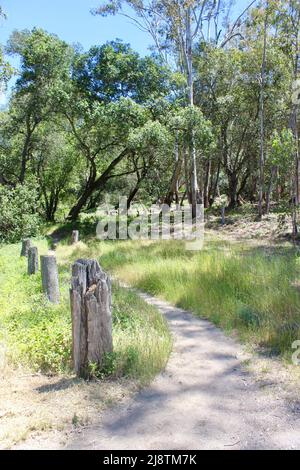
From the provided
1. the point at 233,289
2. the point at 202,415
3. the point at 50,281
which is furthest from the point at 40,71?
the point at 202,415

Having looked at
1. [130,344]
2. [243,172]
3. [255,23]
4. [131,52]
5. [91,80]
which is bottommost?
[130,344]

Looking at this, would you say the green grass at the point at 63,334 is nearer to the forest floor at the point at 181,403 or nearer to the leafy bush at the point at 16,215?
the forest floor at the point at 181,403

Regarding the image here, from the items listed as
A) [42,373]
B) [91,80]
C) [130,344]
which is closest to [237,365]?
[130,344]

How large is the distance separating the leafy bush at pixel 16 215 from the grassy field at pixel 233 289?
8.25 meters

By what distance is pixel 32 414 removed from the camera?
11.7 ft

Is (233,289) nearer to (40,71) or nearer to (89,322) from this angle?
(89,322)

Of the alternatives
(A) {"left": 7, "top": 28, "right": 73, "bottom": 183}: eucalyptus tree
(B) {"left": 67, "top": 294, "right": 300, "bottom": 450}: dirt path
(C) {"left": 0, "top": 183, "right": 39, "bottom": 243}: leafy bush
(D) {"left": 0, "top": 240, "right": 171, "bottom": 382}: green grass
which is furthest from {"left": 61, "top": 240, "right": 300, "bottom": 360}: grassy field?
(A) {"left": 7, "top": 28, "right": 73, "bottom": 183}: eucalyptus tree

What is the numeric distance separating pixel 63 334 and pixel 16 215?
14962 millimetres

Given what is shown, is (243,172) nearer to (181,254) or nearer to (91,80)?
(91,80)

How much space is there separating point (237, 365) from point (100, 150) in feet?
60.8

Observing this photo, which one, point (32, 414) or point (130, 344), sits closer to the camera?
point (32, 414)

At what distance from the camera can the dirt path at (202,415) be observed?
125 inches

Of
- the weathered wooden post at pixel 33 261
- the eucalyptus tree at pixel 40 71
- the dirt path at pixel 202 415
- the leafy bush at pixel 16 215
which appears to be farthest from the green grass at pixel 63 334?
the eucalyptus tree at pixel 40 71

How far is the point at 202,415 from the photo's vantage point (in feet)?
11.8
